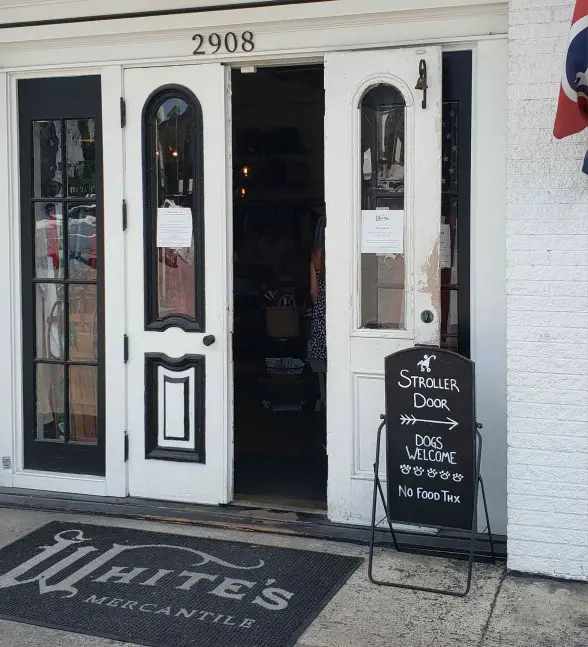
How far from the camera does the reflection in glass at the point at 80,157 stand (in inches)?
225

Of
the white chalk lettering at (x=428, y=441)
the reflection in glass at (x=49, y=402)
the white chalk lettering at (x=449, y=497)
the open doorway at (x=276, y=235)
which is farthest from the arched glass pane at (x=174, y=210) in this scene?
the open doorway at (x=276, y=235)

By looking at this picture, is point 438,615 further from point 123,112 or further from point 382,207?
point 123,112

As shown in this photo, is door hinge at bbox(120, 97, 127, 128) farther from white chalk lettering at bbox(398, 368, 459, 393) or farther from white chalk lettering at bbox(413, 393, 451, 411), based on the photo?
white chalk lettering at bbox(413, 393, 451, 411)

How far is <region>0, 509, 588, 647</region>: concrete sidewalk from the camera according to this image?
3.91m

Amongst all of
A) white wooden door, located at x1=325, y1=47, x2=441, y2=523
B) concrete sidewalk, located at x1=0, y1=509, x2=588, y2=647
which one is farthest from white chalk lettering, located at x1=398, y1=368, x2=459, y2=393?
concrete sidewalk, located at x1=0, y1=509, x2=588, y2=647

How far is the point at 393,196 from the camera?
5.10m

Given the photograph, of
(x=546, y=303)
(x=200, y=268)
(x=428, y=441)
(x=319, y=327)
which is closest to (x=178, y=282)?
(x=200, y=268)

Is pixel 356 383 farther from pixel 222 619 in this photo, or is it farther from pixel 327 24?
pixel 327 24

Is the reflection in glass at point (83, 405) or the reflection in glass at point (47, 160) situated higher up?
the reflection in glass at point (47, 160)

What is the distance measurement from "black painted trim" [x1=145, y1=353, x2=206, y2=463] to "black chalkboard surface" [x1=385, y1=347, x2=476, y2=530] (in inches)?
51.0

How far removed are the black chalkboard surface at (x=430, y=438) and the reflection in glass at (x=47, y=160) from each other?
2.46 meters

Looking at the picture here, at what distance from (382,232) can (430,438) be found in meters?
1.16

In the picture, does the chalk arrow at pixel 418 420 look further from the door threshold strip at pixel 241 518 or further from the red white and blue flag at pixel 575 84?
the red white and blue flag at pixel 575 84

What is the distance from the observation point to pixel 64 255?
5.84 metres
